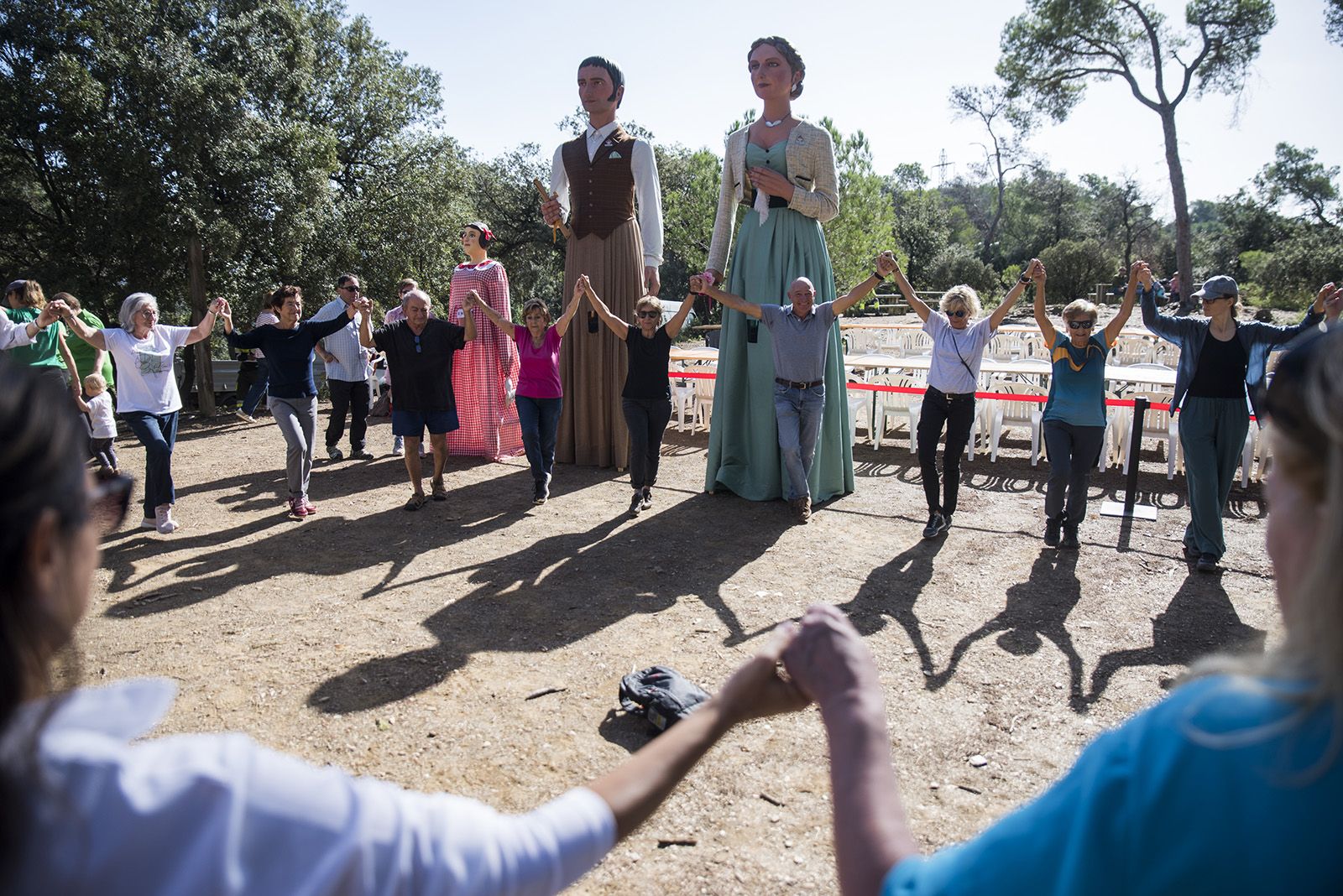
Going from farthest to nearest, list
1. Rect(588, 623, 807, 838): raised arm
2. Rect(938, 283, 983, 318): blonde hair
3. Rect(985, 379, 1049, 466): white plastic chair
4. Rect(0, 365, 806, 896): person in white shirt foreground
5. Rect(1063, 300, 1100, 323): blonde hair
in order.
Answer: Rect(985, 379, 1049, 466): white plastic chair < Rect(938, 283, 983, 318): blonde hair < Rect(1063, 300, 1100, 323): blonde hair < Rect(588, 623, 807, 838): raised arm < Rect(0, 365, 806, 896): person in white shirt foreground

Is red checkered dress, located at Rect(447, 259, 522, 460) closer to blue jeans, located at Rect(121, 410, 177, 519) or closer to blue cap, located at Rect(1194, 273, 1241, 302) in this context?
blue jeans, located at Rect(121, 410, 177, 519)

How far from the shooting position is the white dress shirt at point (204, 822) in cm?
73

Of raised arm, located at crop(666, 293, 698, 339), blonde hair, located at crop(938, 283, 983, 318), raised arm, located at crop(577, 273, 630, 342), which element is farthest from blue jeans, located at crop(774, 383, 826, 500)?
raised arm, located at crop(577, 273, 630, 342)

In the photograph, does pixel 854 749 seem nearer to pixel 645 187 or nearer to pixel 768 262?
pixel 768 262

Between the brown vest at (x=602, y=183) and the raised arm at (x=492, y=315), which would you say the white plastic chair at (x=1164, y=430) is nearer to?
the brown vest at (x=602, y=183)

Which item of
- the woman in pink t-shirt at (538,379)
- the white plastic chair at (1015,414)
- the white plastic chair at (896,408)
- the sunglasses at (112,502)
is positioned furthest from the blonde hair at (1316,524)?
the white plastic chair at (896,408)

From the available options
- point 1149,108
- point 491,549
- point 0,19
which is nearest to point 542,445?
point 491,549

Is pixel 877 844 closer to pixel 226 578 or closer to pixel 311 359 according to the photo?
pixel 226 578

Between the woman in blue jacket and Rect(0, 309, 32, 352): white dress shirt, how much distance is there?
27.3 feet

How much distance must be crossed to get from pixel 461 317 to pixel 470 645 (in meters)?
4.74

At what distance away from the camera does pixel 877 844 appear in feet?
3.63

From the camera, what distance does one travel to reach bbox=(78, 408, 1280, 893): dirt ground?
129 inches

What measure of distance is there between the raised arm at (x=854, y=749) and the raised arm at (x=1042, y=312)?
5.18 meters

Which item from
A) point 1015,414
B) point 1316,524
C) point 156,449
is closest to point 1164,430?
point 1015,414
